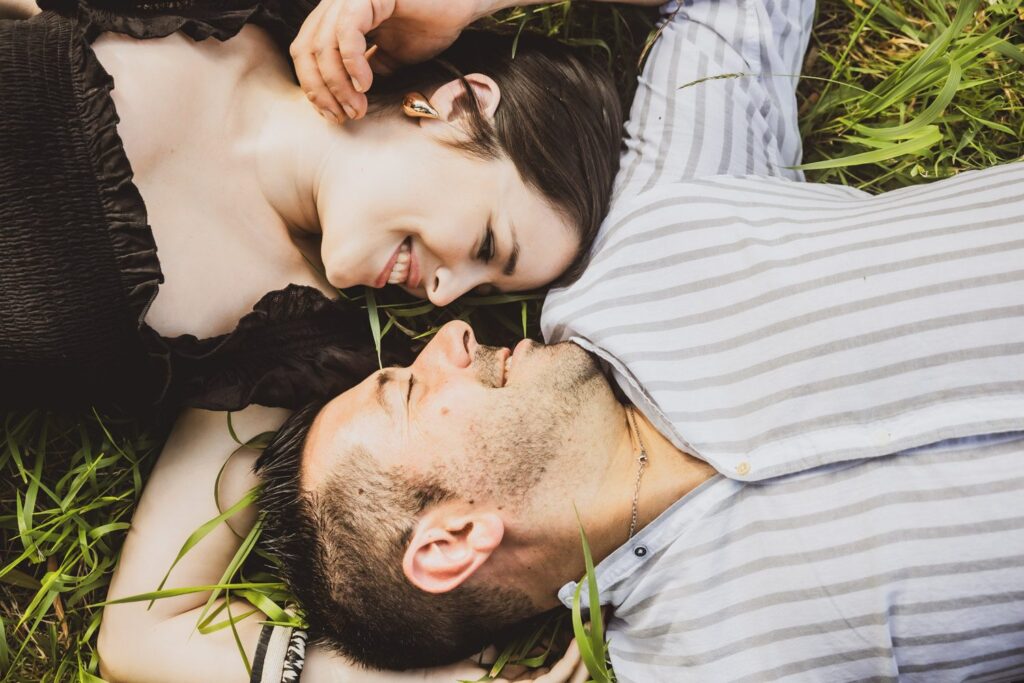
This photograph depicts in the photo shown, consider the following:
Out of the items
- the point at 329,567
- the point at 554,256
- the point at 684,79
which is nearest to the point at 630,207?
the point at 554,256

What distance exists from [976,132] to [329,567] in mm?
2554

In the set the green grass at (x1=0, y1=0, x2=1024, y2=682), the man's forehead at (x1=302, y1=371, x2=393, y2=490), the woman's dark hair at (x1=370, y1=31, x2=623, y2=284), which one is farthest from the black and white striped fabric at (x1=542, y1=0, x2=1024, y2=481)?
the man's forehead at (x1=302, y1=371, x2=393, y2=490)

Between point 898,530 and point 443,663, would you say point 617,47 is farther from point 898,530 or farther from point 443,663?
point 443,663

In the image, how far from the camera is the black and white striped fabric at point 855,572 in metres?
1.89

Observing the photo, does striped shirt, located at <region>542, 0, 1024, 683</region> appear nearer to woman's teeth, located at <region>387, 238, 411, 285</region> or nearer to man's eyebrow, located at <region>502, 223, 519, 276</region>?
man's eyebrow, located at <region>502, 223, 519, 276</region>

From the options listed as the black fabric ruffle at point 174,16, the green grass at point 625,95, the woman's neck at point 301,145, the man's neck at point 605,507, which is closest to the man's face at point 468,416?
the man's neck at point 605,507

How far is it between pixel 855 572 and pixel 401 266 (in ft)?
4.76

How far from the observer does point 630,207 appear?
2371mm

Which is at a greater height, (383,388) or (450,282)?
(450,282)

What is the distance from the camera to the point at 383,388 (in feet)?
7.13

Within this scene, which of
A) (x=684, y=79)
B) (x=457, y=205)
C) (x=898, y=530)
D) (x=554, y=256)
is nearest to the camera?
(x=898, y=530)

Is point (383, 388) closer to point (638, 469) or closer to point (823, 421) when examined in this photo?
point (638, 469)

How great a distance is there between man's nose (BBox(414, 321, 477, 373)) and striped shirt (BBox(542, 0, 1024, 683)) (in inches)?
11.9

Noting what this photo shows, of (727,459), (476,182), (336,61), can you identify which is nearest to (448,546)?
(727,459)
